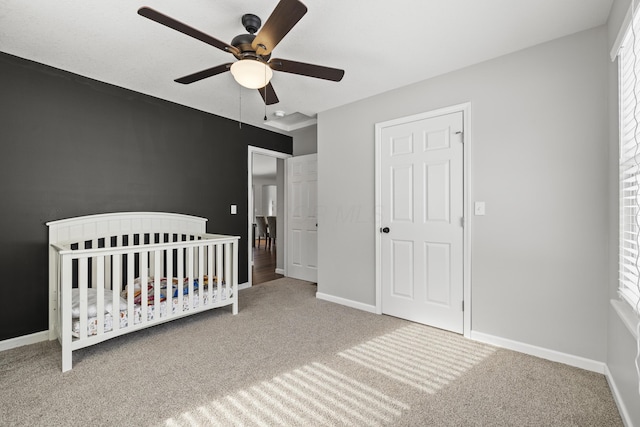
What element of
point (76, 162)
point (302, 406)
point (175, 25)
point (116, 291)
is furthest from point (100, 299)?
point (175, 25)

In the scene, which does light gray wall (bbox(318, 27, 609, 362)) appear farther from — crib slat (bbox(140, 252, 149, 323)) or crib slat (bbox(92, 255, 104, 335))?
crib slat (bbox(92, 255, 104, 335))

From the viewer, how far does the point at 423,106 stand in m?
2.74

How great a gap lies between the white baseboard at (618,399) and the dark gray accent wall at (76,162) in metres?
3.64

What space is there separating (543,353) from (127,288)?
3100mm

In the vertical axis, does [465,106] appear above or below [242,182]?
above

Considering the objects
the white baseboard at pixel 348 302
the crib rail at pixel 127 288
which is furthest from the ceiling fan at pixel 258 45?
the white baseboard at pixel 348 302

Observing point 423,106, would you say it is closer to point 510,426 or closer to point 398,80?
point 398,80

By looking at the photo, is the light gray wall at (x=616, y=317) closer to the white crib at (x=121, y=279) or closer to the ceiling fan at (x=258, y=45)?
the ceiling fan at (x=258, y=45)

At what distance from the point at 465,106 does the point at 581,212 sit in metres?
1.13

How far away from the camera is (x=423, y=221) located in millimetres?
2746

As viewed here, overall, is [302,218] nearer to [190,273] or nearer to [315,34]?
[190,273]

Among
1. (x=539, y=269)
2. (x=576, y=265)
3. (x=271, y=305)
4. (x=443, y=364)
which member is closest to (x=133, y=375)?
(x=271, y=305)

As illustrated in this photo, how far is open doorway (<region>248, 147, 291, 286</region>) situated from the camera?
436cm

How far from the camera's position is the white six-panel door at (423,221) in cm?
255
